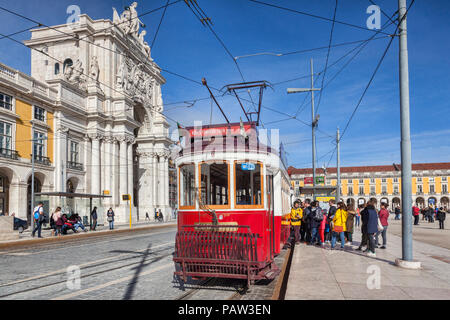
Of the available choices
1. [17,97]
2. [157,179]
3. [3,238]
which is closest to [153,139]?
[157,179]

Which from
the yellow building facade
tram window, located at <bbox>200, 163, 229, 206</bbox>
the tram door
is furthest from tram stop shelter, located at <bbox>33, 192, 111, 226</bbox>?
the yellow building facade

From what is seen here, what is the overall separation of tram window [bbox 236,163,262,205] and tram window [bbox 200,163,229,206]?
0.24 metres

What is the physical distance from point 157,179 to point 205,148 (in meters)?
43.9

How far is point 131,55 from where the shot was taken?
4591 centimetres

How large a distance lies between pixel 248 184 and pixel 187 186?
4.17ft

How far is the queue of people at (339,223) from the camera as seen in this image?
10564mm

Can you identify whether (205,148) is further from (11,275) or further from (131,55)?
(131,55)

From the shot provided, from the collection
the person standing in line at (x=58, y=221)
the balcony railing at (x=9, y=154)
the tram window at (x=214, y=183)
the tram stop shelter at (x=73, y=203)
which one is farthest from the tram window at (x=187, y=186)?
the balcony railing at (x=9, y=154)

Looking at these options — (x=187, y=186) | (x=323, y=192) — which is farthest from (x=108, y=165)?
(x=187, y=186)

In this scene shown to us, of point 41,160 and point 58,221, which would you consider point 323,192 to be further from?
point 41,160

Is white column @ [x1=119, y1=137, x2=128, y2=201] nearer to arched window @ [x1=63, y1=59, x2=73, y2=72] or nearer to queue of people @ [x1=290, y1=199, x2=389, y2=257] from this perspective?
arched window @ [x1=63, y1=59, x2=73, y2=72]

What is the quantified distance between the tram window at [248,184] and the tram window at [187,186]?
937 millimetres

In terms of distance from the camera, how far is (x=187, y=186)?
759cm

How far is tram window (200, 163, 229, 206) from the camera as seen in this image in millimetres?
7227
